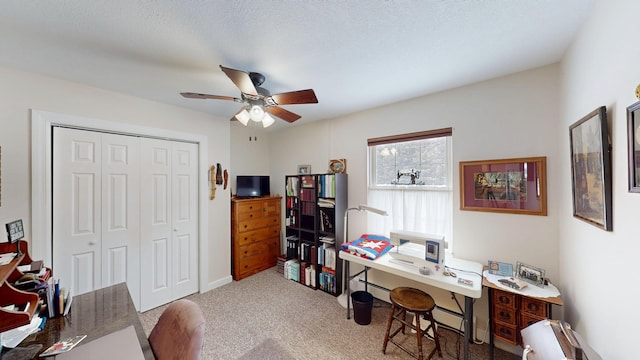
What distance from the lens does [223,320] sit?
7.79 feet

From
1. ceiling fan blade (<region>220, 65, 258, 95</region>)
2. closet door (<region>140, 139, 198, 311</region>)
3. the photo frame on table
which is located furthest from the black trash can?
ceiling fan blade (<region>220, 65, 258, 95</region>)

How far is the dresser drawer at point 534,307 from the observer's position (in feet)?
5.03

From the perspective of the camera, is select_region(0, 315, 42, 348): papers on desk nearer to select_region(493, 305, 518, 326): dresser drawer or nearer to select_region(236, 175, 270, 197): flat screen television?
select_region(236, 175, 270, 197): flat screen television

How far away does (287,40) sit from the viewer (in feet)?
4.70

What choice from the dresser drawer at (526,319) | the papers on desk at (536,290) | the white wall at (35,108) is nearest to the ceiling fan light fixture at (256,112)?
the white wall at (35,108)

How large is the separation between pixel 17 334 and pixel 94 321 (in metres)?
0.28

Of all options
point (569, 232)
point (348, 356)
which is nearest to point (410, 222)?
point (569, 232)

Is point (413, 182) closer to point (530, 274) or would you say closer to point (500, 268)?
point (500, 268)

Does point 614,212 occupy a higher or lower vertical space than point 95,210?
higher

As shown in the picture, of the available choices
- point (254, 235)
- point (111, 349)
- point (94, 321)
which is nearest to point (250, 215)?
point (254, 235)

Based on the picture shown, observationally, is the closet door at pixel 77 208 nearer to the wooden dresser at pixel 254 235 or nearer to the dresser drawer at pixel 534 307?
the wooden dresser at pixel 254 235

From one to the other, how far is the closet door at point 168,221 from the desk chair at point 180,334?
1737mm

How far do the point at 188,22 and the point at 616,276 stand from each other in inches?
98.9

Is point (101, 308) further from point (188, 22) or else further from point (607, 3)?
→ point (607, 3)
